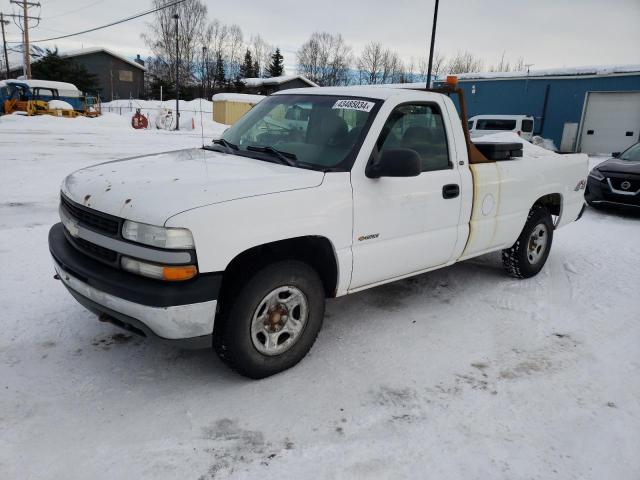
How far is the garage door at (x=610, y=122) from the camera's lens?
22.6 metres

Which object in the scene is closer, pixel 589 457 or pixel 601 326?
pixel 589 457

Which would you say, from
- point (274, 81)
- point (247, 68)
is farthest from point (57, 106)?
point (247, 68)

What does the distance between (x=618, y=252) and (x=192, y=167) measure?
587 centimetres

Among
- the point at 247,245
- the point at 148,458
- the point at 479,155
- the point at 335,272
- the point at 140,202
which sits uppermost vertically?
the point at 479,155

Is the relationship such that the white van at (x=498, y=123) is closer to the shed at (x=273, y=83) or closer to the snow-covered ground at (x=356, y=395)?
the snow-covered ground at (x=356, y=395)

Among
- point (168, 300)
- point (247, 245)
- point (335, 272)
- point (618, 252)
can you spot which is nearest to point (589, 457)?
point (335, 272)

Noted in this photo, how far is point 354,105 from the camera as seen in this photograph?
146 inches

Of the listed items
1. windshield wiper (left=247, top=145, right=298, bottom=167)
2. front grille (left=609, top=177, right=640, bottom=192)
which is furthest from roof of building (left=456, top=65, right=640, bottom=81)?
windshield wiper (left=247, top=145, right=298, bottom=167)

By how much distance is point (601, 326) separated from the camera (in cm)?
426

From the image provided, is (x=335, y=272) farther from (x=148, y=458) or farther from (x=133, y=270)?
(x=148, y=458)

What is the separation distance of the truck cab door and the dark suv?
6482 mm

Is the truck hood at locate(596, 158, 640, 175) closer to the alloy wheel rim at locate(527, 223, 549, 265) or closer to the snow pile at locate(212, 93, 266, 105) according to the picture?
the alloy wheel rim at locate(527, 223, 549, 265)

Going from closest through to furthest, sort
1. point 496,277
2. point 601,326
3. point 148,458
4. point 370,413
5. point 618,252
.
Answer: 1. point 148,458
2. point 370,413
3. point 601,326
4. point 496,277
5. point 618,252

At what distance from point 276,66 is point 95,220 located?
215 ft
